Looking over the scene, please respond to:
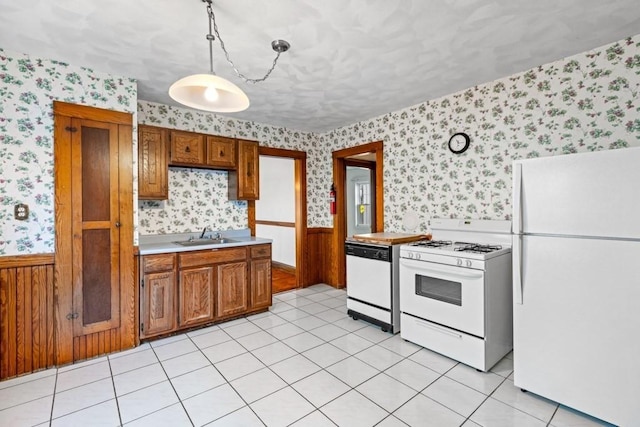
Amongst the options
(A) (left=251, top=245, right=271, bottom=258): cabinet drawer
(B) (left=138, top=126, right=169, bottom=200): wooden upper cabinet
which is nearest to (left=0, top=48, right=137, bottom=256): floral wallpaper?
(B) (left=138, top=126, right=169, bottom=200): wooden upper cabinet

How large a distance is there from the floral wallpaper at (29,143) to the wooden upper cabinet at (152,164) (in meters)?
0.69

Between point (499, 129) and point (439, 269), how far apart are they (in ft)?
4.96

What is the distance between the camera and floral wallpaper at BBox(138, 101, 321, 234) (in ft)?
11.6

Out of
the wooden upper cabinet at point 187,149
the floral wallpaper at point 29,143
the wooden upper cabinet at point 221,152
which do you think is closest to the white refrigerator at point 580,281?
the wooden upper cabinet at point 221,152

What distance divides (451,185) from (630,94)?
1.50m

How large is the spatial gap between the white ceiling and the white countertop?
1.62m

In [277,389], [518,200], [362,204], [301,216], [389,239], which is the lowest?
[277,389]

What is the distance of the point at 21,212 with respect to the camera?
7.99 feet

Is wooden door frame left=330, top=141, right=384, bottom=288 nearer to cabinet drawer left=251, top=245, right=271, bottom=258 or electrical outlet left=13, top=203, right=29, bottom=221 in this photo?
cabinet drawer left=251, top=245, right=271, bottom=258

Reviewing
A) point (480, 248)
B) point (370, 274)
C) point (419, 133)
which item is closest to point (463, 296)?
point (480, 248)

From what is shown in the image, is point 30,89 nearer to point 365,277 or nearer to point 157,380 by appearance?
point 157,380

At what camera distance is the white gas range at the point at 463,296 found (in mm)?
2428

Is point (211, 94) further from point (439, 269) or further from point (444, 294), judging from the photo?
point (444, 294)

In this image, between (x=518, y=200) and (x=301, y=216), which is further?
(x=301, y=216)
